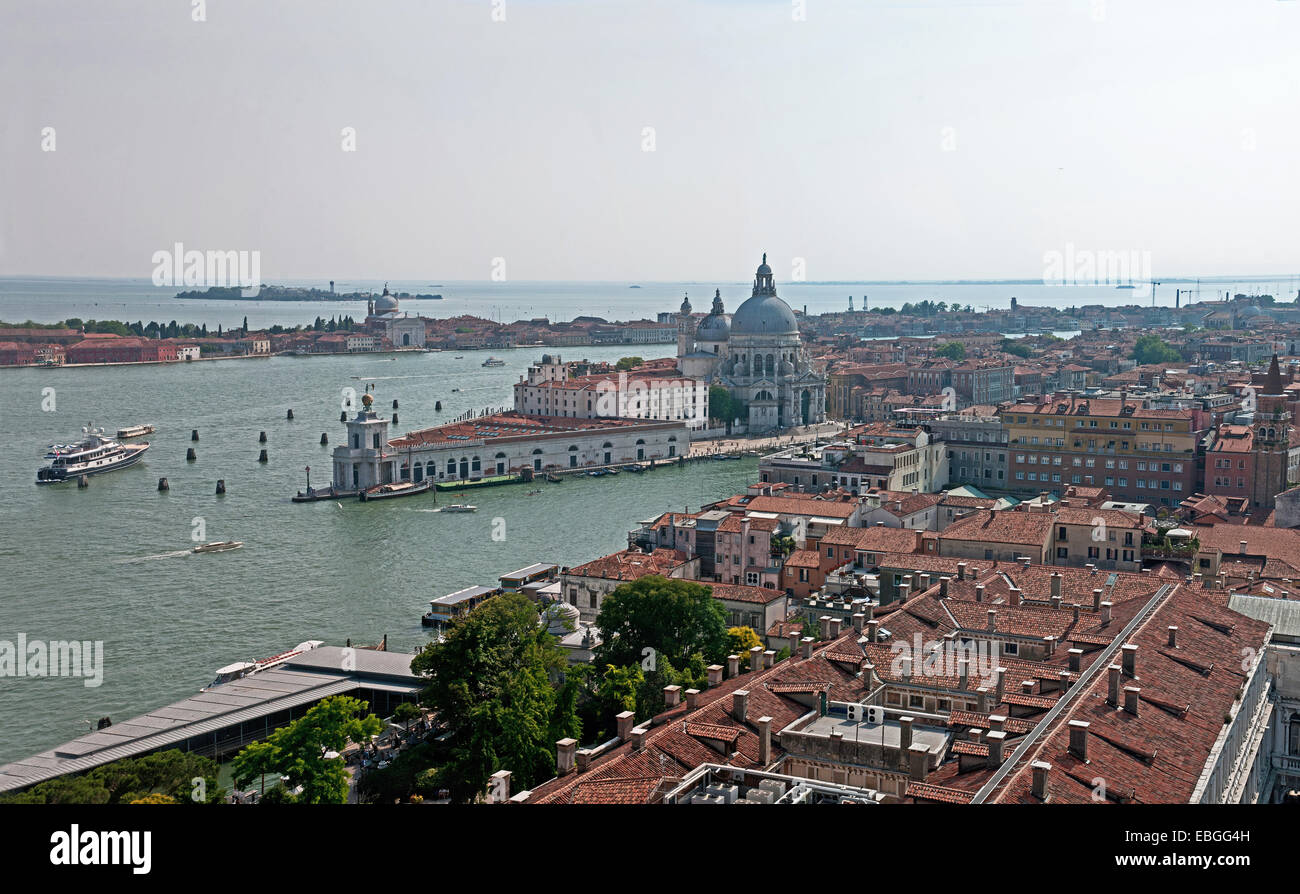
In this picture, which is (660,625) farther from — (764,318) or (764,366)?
(764,318)

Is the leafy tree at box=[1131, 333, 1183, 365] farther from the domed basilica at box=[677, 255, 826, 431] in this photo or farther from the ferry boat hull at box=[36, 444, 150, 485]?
the ferry boat hull at box=[36, 444, 150, 485]

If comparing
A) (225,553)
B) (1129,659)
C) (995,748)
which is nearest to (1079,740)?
(995,748)

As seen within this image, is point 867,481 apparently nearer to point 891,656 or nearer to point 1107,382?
point 891,656

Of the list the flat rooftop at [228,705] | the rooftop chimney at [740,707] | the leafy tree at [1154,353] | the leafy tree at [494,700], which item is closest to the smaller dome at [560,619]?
the flat rooftop at [228,705]
